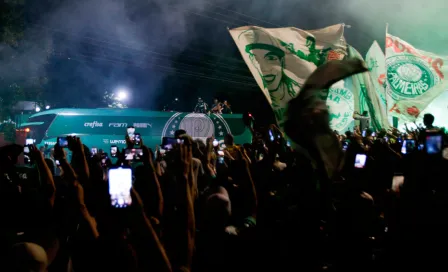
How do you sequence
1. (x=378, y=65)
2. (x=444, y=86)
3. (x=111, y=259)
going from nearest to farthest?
(x=111, y=259)
(x=444, y=86)
(x=378, y=65)

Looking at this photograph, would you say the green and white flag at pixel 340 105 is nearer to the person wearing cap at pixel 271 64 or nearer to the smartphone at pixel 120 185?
the person wearing cap at pixel 271 64

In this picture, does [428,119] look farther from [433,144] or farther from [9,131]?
[9,131]

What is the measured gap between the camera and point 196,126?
17.9 metres

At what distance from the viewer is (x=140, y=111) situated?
17.6 meters

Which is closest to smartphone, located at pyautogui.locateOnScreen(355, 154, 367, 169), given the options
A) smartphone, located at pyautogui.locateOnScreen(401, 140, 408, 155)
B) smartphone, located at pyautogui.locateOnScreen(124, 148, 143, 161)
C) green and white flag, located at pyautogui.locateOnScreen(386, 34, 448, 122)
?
smartphone, located at pyautogui.locateOnScreen(401, 140, 408, 155)

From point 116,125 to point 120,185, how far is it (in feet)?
47.1

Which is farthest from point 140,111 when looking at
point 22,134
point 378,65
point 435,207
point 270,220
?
point 435,207

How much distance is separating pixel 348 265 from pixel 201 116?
15765 mm

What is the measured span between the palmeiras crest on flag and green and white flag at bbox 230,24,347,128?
9.81m

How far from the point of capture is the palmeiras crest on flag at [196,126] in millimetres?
17781

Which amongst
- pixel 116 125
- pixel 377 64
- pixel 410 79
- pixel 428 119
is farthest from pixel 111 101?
pixel 428 119

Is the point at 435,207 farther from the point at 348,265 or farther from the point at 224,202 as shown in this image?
the point at 224,202

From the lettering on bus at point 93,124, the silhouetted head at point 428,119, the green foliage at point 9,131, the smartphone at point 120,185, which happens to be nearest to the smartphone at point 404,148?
the silhouetted head at point 428,119

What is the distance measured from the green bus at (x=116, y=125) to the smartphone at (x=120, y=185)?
13.0 metres
